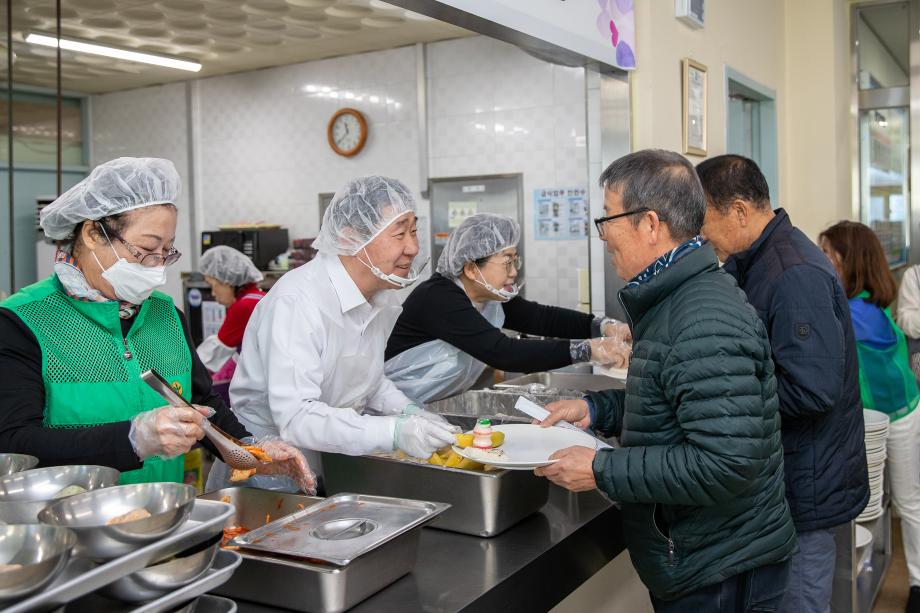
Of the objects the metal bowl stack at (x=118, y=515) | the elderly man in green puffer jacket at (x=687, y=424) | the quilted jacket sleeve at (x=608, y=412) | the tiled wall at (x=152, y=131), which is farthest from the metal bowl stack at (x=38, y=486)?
the tiled wall at (x=152, y=131)

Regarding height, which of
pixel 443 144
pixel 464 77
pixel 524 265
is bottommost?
pixel 524 265

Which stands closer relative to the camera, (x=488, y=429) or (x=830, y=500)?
(x=488, y=429)

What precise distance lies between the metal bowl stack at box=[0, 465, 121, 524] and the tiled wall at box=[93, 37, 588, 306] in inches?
209

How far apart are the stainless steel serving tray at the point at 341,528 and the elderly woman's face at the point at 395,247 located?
0.82m

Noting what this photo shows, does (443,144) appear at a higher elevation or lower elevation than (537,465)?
higher

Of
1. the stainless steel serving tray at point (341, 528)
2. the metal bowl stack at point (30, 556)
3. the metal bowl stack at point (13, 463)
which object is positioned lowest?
the stainless steel serving tray at point (341, 528)

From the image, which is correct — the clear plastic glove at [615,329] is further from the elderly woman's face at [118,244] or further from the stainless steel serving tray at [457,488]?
the elderly woman's face at [118,244]

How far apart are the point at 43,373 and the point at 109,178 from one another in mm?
475

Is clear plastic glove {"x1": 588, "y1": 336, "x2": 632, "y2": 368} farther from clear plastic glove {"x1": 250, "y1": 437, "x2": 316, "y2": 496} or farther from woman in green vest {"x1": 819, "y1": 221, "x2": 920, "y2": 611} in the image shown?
clear plastic glove {"x1": 250, "y1": 437, "x2": 316, "y2": 496}

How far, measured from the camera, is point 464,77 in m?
6.74

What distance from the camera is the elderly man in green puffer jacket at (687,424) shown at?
1.61 m

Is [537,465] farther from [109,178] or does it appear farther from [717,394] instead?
[109,178]

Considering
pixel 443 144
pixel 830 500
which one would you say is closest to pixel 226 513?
pixel 830 500

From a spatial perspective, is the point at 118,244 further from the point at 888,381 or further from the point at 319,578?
the point at 888,381
